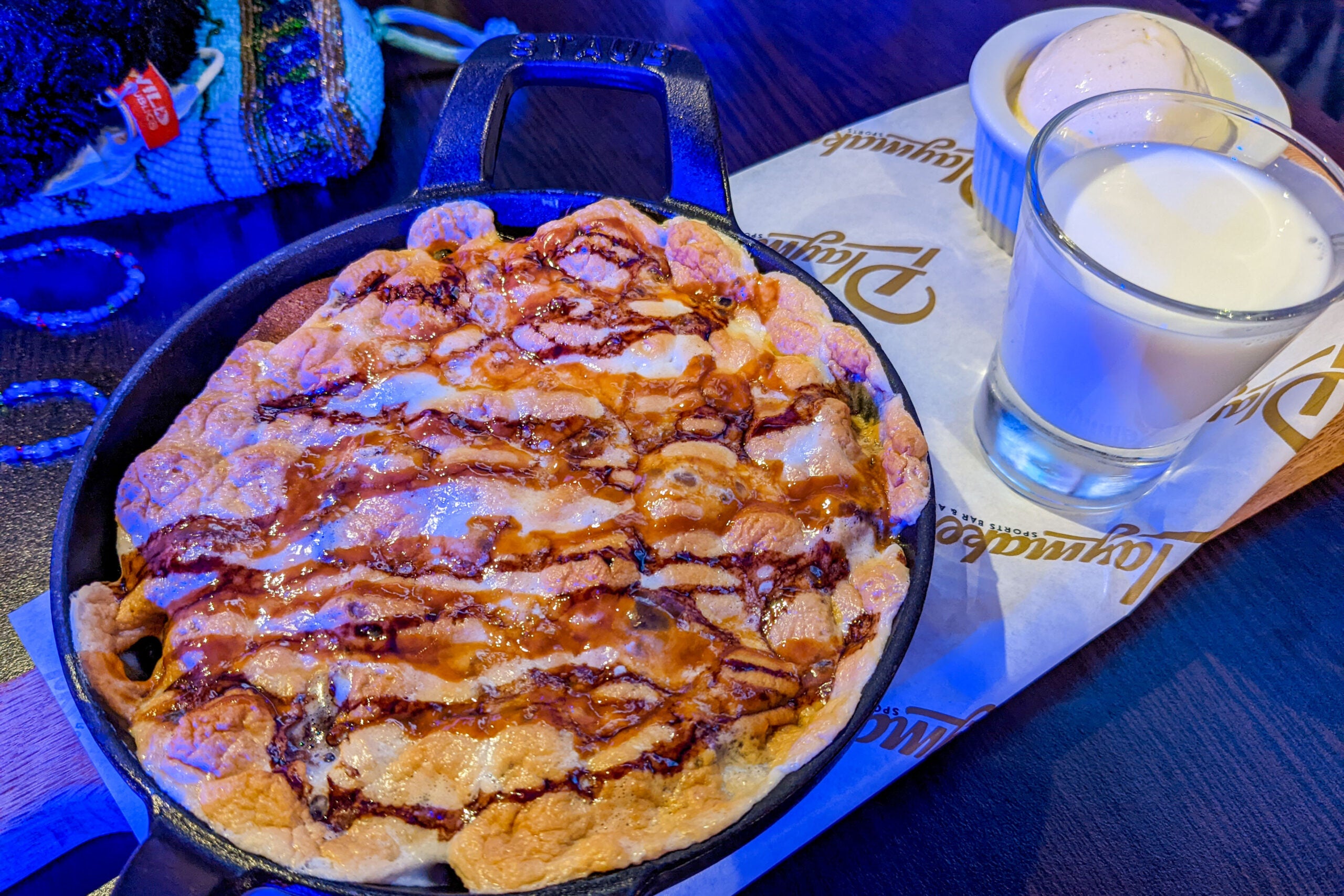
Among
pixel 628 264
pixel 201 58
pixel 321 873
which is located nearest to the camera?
pixel 321 873

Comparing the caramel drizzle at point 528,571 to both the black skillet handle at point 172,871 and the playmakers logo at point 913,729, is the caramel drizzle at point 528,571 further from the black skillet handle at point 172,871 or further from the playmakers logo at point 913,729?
the playmakers logo at point 913,729

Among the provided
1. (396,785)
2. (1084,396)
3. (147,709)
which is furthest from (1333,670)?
(147,709)

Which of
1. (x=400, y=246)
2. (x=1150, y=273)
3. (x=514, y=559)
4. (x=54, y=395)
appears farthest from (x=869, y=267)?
→ (x=54, y=395)

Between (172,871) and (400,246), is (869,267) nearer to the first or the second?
(400,246)

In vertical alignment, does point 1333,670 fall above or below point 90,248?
below

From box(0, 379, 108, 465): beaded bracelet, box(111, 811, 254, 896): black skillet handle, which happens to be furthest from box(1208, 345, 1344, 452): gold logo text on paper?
box(0, 379, 108, 465): beaded bracelet

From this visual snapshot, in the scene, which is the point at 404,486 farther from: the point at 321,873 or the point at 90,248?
the point at 90,248

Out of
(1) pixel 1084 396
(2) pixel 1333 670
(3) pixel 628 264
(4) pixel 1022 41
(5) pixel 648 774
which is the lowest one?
(2) pixel 1333 670
